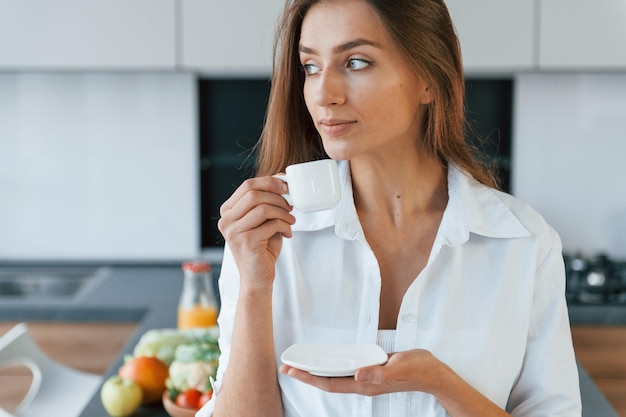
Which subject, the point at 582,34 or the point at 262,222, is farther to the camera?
the point at 582,34

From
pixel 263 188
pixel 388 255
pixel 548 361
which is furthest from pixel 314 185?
pixel 548 361

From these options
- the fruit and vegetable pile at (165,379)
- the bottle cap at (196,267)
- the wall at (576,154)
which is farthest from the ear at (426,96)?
the wall at (576,154)

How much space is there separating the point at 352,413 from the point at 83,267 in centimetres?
224

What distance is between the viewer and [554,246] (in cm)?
155

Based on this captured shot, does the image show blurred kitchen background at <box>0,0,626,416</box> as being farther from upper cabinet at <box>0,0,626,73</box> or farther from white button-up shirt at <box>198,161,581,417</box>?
white button-up shirt at <box>198,161,581,417</box>

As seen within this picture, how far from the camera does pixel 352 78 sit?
1.44 meters

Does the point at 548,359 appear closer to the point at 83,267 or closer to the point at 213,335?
the point at 213,335

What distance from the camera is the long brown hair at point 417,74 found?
1480 mm

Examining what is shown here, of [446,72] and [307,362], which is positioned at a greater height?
[446,72]

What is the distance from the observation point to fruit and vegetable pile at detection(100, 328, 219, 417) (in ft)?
6.08

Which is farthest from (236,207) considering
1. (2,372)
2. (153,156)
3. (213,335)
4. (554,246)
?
(153,156)

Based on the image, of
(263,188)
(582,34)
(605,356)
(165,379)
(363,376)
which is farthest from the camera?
(582,34)

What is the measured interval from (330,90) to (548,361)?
0.55 meters

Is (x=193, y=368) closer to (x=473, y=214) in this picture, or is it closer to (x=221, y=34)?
(x=473, y=214)
